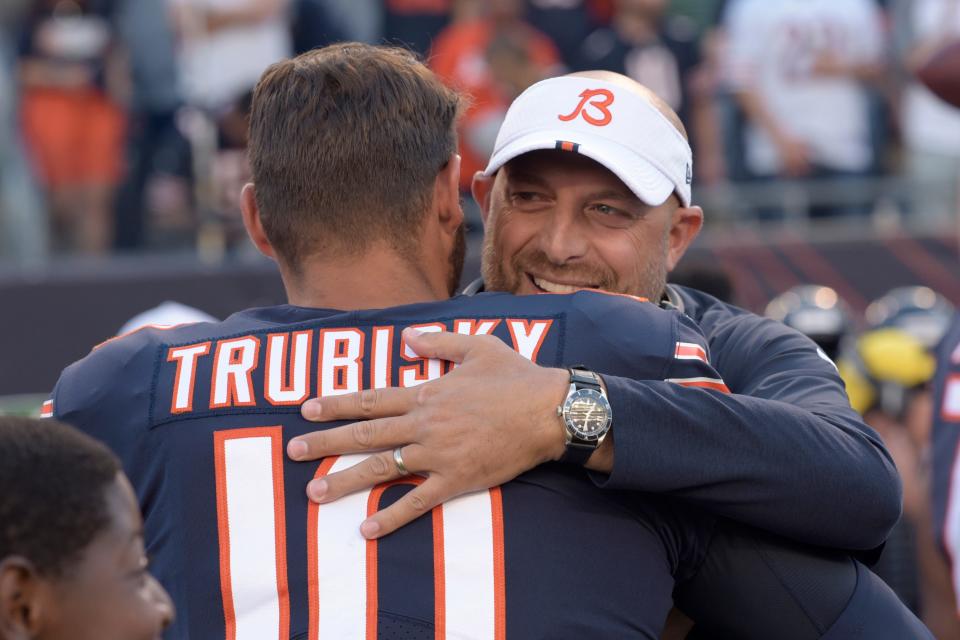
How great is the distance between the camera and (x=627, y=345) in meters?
2.34

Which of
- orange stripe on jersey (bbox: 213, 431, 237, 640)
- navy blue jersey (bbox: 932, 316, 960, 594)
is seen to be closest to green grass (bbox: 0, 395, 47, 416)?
navy blue jersey (bbox: 932, 316, 960, 594)

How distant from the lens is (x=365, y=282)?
242cm

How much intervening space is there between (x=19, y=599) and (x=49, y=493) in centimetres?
13

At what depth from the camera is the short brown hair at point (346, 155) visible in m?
2.38

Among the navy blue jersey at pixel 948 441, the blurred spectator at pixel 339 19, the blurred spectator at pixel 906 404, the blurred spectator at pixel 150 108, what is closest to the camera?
the navy blue jersey at pixel 948 441

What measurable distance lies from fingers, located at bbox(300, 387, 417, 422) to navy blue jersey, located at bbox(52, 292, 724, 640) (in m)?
0.03

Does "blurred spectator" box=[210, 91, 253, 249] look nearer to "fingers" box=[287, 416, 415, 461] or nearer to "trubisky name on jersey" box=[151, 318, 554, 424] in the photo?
"trubisky name on jersey" box=[151, 318, 554, 424]

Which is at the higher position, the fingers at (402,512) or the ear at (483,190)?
the ear at (483,190)

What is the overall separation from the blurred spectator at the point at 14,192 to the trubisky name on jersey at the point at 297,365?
20.1ft

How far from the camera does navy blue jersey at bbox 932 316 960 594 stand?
4.41 metres

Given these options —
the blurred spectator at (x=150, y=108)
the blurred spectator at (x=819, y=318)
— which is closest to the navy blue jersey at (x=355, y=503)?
the blurred spectator at (x=819, y=318)

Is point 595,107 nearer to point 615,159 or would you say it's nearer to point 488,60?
point 615,159

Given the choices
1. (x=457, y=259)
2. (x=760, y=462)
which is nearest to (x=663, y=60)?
(x=457, y=259)

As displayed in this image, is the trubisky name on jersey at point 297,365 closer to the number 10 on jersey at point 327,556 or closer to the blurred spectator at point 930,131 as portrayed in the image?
the number 10 on jersey at point 327,556
